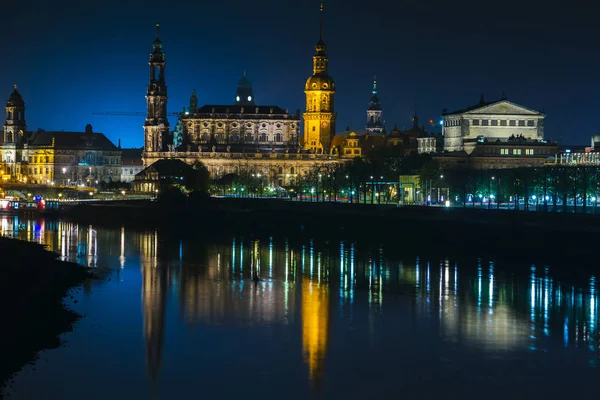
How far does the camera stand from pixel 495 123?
154m

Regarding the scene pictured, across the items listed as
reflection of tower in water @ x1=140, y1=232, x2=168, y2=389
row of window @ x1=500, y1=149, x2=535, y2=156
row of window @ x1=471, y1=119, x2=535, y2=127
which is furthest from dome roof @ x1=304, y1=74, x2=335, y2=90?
reflection of tower in water @ x1=140, y1=232, x2=168, y2=389

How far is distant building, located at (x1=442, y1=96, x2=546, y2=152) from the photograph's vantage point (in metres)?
154

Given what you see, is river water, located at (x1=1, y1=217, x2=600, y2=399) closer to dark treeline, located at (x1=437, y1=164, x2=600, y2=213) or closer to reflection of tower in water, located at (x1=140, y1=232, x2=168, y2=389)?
reflection of tower in water, located at (x1=140, y1=232, x2=168, y2=389)

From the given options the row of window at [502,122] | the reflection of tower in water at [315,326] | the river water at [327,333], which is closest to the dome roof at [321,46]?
the row of window at [502,122]

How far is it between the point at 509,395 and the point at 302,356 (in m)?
7.66

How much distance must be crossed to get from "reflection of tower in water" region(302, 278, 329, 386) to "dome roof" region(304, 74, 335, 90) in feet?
474

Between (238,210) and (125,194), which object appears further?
(125,194)

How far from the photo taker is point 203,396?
1195 inches

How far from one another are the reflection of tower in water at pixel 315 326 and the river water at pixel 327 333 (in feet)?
0.27

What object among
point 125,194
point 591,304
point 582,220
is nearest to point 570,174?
point 582,220

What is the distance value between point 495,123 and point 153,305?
116 meters

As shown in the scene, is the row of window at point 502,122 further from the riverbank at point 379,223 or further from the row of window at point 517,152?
the riverbank at point 379,223

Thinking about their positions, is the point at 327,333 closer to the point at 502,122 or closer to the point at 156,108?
the point at 502,122

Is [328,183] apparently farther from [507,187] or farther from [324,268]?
[324,268]
